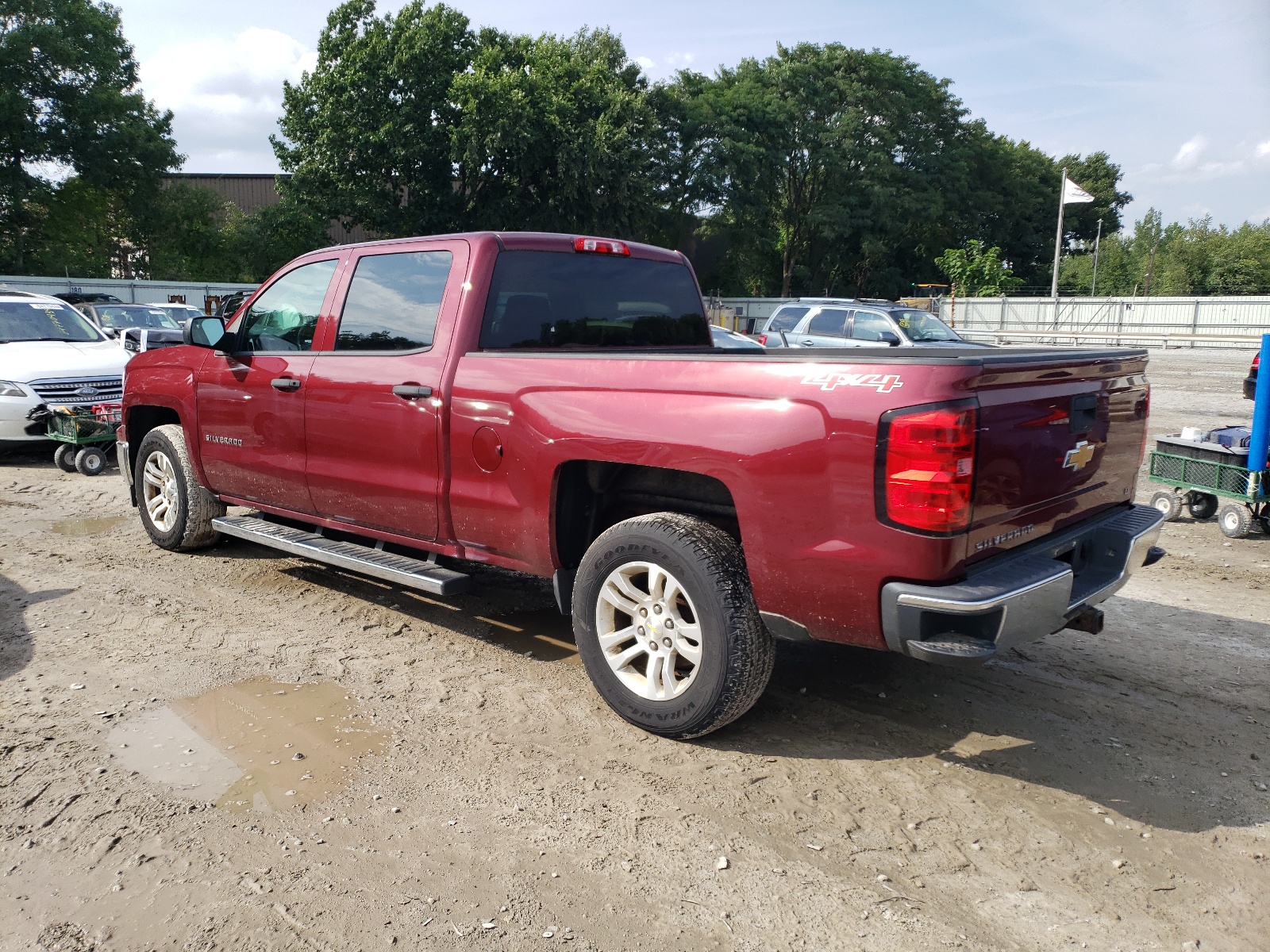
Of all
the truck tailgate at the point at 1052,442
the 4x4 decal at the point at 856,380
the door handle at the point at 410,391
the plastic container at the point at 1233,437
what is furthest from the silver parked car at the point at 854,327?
the 4x4 decal at the point at 856,380

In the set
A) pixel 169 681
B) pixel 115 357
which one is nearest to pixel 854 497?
pixel 169 681

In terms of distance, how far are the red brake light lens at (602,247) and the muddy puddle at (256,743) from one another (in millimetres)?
2472

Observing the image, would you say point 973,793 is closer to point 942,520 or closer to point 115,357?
point 942,520

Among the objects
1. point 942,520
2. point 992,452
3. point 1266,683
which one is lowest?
point 1266,683

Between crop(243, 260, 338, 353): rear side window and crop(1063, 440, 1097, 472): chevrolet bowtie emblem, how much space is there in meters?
3.87

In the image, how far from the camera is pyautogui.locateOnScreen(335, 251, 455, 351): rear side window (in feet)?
15.7

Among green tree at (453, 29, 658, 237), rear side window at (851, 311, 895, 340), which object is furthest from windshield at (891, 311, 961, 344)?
green tree at (453, 29, 658, 237)

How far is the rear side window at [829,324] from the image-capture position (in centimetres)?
1686

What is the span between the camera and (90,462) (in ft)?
32.5

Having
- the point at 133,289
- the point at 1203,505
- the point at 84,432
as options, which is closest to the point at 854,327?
Answer: the point at 1203,505

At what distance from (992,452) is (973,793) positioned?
1261 millimetres

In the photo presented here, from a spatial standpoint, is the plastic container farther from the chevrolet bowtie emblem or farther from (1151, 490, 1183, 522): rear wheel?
the chevrolet bowtie emblem

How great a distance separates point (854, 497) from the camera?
3.23m

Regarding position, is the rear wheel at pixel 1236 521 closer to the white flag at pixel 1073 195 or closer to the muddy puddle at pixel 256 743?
the muddy puddle at pixel 256 743
